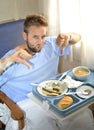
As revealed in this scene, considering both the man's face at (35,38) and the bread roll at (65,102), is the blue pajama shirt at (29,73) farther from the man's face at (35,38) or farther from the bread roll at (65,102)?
the bread roll at (65,102)

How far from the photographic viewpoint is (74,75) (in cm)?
160

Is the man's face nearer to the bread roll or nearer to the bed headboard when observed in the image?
the bed headboard

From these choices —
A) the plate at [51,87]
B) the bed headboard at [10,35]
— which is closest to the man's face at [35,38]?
the bed headboard at [10,35]

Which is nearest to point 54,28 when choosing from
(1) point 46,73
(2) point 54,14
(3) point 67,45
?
(2) point 54,14

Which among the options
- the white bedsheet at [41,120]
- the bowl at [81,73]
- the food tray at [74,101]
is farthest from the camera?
the bowl at [81,73]

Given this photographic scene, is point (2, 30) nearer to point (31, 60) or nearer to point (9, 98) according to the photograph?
point (31, 60)

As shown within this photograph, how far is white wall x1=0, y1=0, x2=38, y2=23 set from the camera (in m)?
1.82

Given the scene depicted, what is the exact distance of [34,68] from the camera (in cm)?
160

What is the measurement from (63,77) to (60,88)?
0.42 feet

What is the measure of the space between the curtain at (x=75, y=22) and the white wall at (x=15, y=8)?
0.35 feet

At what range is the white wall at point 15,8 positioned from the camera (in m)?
1.82

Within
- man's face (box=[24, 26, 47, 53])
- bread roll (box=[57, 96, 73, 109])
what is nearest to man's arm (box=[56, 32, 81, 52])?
man's face (box=[24, 26, 47, 53])

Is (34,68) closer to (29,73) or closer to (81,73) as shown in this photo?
(29,73)

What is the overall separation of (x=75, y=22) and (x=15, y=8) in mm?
452
